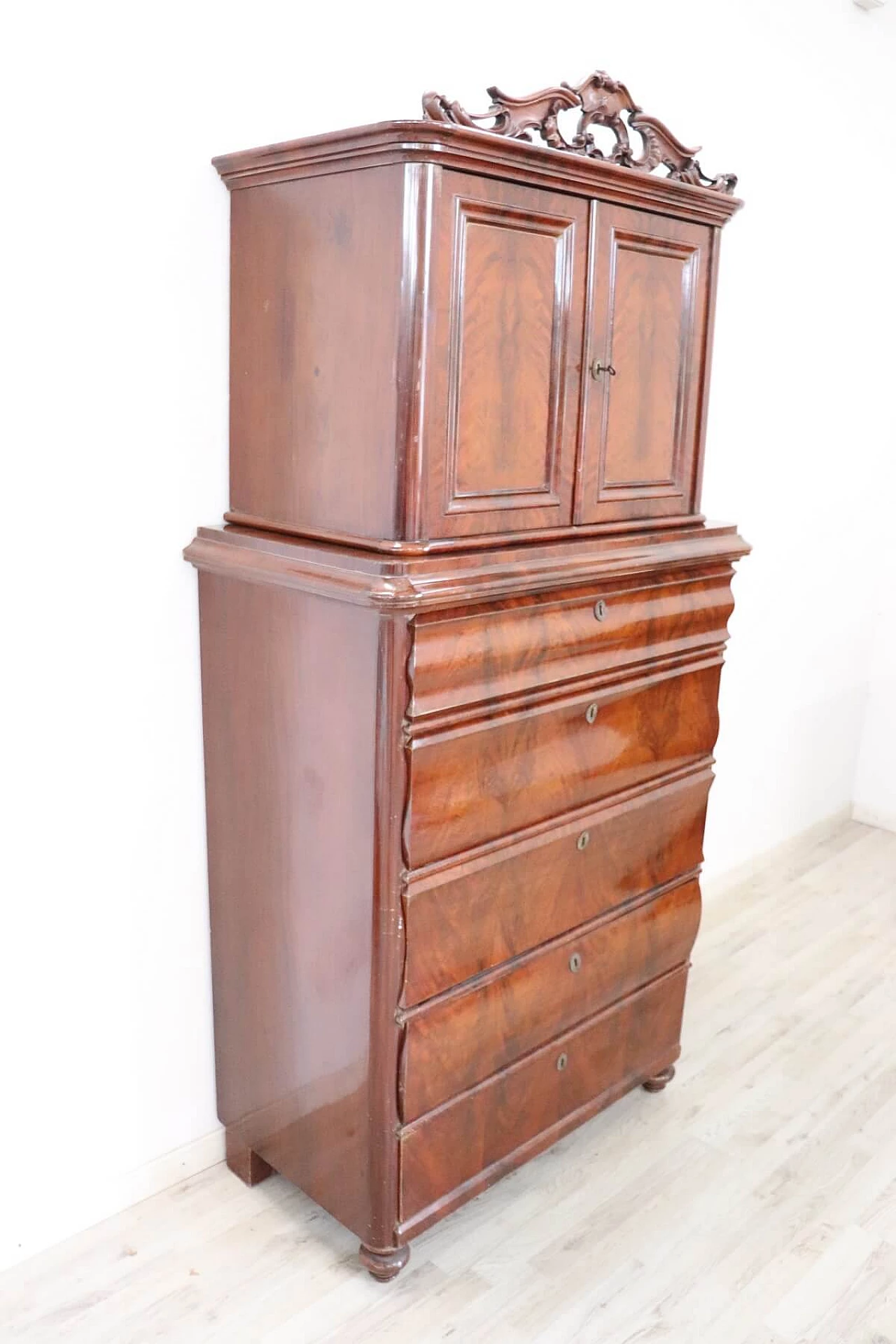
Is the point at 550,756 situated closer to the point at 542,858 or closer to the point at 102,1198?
the point at 542,858

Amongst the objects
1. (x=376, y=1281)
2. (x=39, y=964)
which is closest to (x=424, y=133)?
(x=39, y=964)

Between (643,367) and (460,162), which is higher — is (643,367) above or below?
below

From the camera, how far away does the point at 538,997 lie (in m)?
1.95

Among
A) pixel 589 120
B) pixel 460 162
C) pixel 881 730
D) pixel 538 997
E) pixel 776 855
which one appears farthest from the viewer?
pixel 881 730

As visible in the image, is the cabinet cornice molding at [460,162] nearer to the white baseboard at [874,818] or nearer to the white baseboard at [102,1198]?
the white baseboard at [102,1198]

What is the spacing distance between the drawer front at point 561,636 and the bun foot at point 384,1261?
92 centimetres

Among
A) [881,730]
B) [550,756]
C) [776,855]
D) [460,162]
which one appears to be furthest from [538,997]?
[881,730]

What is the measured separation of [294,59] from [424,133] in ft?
1.77

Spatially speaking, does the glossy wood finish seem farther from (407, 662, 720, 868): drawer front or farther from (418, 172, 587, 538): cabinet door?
(407, 662, 720, 868): drawer front

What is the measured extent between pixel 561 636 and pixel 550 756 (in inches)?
7.9

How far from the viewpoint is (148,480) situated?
179 cm

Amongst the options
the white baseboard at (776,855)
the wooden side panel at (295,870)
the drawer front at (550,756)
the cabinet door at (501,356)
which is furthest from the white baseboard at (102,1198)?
the white baseboard at (776,855)

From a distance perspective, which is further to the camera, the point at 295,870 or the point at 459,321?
the point at 295,870

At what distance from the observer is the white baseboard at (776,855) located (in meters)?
3.28
